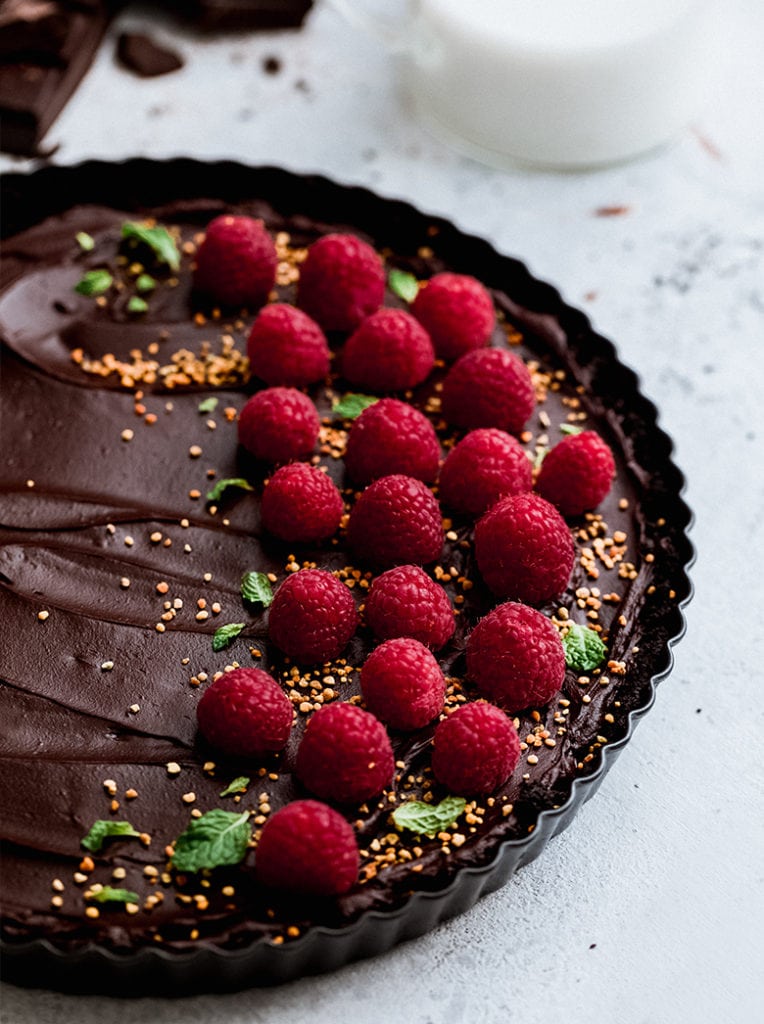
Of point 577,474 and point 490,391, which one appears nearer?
point 577,474

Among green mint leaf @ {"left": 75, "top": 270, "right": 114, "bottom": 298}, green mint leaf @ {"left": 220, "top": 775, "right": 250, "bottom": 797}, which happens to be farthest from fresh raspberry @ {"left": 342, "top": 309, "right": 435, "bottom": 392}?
green mint leaf @ {"left": 220, "top": 775, "right": 250, "bottom": 797}

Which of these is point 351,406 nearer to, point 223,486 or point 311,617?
point 223,486

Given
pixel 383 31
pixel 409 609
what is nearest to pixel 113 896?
pixel 409 609

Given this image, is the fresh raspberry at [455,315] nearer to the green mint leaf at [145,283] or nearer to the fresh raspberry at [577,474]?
the fresh raspberry at [577,474]

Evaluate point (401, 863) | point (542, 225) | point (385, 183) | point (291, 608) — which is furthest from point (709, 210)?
point (401, 863)

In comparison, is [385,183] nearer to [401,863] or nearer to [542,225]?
[542,225]
